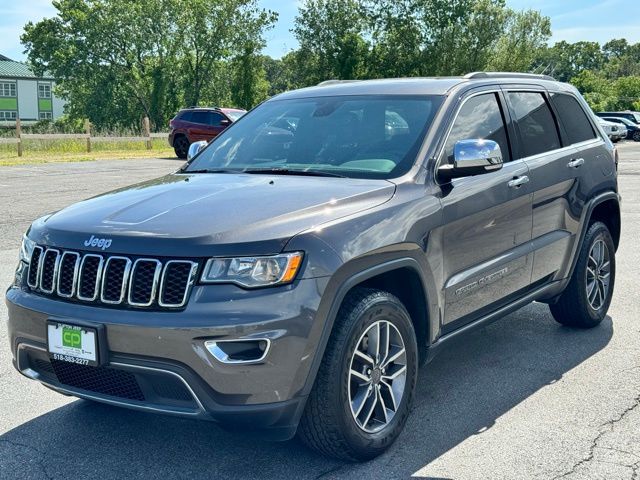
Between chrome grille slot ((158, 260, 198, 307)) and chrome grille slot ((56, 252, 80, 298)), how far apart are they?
1.52 ft

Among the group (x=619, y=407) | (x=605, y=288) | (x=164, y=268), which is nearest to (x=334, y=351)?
(x=164, y=268)

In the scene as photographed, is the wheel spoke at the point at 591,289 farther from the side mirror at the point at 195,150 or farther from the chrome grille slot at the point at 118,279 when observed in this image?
the chrome grille slot at the point at 118,279

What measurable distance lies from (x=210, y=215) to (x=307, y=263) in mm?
525

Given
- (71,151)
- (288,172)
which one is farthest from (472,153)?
(71,151)

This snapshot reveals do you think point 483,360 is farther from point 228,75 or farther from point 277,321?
point 228,75

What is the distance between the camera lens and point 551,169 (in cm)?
521

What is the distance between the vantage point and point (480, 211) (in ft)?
14.4

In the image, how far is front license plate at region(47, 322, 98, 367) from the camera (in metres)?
3.27

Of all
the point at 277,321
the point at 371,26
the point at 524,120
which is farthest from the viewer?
the point at 371,26

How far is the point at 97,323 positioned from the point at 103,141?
102ft

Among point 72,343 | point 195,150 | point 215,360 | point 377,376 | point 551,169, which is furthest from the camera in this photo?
point 195,150

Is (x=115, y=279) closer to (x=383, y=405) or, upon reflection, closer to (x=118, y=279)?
(x=118, y=279)

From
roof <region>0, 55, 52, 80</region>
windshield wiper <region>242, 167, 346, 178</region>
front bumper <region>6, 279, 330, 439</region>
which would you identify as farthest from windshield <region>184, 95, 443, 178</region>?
roof <region>0, 55, 52, 80</region>

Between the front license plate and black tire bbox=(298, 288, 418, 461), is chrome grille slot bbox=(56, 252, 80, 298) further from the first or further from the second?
black tire bbox=(298, 288, 418, 461)
